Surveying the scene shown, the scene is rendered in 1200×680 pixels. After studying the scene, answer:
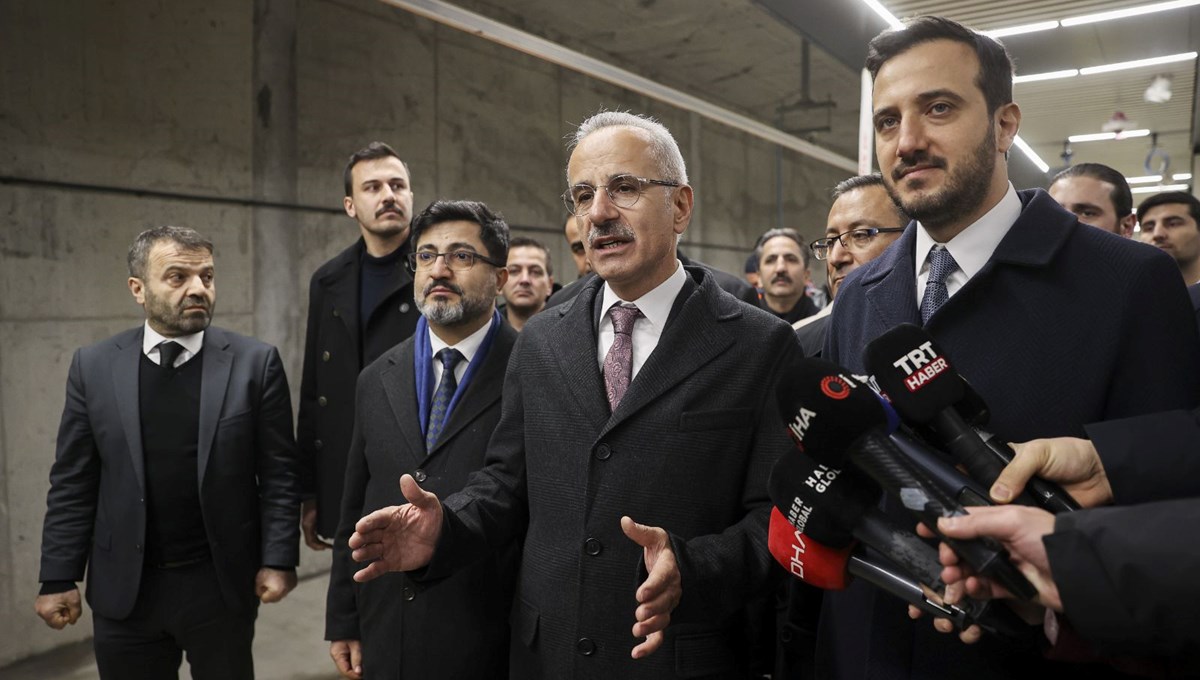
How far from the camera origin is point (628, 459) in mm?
1496

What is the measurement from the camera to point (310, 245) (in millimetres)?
5000

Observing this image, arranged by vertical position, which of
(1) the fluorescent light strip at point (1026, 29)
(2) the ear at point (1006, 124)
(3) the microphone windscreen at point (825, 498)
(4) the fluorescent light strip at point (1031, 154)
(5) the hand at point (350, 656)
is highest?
(4) the fluorescent light strip at point (1031, 154)

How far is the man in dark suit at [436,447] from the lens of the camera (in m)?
1.95

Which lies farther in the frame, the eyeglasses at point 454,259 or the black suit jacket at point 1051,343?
the eyeglasses at point 454,259

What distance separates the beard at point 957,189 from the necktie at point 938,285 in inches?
2.6

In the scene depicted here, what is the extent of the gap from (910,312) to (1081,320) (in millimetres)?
244

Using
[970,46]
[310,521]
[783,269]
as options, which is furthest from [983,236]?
[783,269]

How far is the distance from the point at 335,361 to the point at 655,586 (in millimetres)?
2048

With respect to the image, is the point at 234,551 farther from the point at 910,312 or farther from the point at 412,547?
the point at 910,312

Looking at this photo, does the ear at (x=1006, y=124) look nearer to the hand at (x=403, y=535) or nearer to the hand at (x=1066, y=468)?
the hand at (x=1066, y=468)

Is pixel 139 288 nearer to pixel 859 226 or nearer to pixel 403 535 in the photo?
pixel 403 535

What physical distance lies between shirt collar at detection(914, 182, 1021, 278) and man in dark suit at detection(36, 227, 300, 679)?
217 cm

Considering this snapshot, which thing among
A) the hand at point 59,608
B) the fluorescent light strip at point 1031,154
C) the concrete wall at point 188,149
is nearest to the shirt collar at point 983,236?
the hand at point 59,608

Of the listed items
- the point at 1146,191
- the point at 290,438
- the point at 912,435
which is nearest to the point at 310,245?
the point at 290,438
